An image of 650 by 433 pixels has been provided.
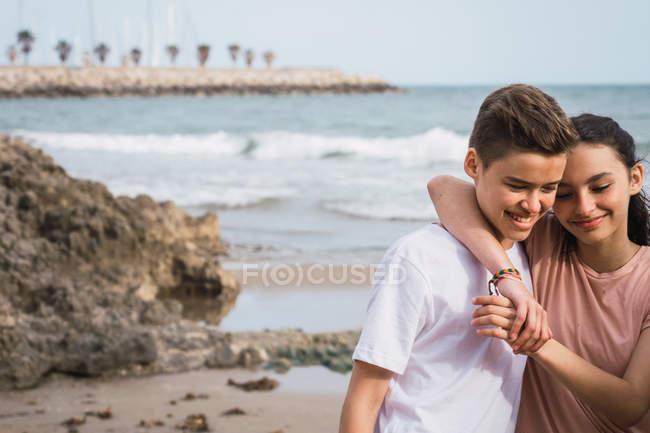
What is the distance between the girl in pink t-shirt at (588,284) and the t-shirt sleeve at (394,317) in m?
0.21

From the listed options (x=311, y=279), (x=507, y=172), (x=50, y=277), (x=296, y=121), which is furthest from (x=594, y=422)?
(x=296, y=121)

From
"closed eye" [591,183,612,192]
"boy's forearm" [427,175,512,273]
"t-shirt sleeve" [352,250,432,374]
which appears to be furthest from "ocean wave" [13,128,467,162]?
"t-shirt sleeve" [352,250,432,374]

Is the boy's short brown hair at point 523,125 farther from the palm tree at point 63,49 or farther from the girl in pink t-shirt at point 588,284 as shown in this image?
the palm tree at point 63,49

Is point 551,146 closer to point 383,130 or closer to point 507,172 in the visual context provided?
point 507,172

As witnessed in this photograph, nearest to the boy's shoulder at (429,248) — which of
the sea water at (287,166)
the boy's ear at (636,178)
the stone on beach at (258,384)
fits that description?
the boy's ear at (636,178)

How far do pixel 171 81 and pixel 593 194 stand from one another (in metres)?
83.8

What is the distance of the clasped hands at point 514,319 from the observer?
1.72m

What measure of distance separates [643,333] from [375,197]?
10606 millimetres

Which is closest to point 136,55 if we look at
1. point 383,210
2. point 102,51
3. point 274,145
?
point 102,51

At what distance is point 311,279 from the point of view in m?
6.73

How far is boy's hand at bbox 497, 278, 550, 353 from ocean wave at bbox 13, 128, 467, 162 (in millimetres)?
16803

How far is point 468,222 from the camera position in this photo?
197cm

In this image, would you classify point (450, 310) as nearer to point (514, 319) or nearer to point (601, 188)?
point (514, 319)

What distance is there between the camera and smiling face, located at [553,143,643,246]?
2.00 metres
